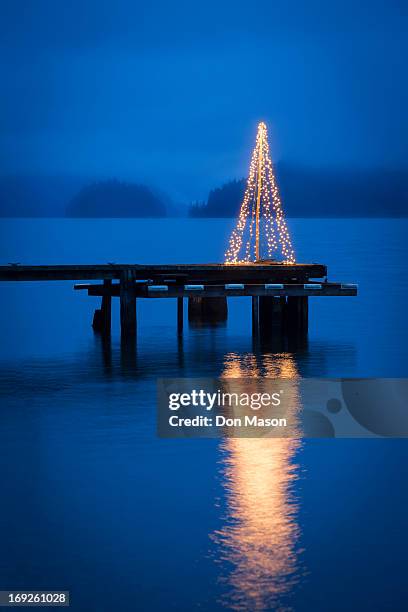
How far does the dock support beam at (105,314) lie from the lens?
113 ft

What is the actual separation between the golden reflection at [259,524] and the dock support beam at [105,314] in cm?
1528

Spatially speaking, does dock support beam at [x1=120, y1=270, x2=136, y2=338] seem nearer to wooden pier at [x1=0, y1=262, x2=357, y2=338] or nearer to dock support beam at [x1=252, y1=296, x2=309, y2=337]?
wooden pier at [x1=0, y1=262, x2=357, y2=338]

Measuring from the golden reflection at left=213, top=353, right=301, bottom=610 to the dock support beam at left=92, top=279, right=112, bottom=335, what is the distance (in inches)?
602

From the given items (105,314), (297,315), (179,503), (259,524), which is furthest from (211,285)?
(259,524)

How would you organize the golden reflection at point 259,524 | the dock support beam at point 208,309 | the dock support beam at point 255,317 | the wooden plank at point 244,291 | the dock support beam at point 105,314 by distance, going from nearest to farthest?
the golden reflection at point 259,524
the wooden plank at point 244,291
the dock support beam at point 105,314
the dock support beam at point 255,317
the dock support beam at point 208,309

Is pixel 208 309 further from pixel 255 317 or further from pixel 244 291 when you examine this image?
pixel 244 291

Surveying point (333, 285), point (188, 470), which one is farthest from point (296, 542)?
point (333, 285)

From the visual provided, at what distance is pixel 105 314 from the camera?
37062 millimetres

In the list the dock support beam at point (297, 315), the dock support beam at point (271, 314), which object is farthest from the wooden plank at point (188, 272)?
the dock support beam at point (271, 314)

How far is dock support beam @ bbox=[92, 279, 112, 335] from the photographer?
34.4m

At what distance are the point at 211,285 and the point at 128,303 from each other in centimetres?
242

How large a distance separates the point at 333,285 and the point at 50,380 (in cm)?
932

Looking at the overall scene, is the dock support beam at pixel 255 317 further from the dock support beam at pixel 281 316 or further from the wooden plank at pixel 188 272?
the wooden plank at pixel 188 272

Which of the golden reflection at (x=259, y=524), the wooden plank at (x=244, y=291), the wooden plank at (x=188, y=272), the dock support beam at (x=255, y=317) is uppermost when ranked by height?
the wooden plank at (x=188, y=272)
